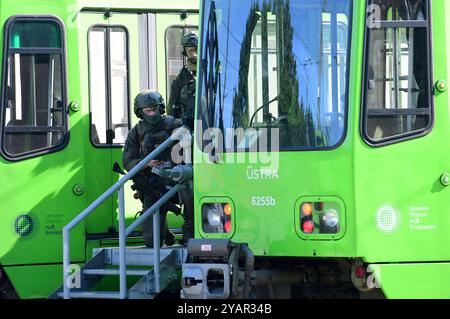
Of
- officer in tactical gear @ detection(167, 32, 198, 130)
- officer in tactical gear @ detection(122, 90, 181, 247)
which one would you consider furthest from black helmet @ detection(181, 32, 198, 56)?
officer in tactical gear @ detection(122, 90, 181, 247)

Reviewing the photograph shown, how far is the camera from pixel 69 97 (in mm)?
11602

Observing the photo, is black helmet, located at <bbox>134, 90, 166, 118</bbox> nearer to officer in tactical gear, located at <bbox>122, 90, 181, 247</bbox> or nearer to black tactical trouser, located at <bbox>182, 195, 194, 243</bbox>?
officer in tactical gear, located at <bbox>122, 90, 181, 247</bbox>

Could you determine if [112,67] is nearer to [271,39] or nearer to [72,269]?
[72,269]

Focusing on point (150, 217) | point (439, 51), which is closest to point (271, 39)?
point (439, 51)

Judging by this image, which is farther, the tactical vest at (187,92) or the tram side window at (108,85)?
the tram side window at (108,85)

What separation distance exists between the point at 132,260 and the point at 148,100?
155cm

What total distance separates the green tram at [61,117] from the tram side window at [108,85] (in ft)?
0.03

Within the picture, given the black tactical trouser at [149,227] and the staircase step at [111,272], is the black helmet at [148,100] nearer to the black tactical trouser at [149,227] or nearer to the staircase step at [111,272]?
the black tactical trouser at [149,227]

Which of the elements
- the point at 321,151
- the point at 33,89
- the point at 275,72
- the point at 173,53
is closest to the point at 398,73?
the point at 321,151

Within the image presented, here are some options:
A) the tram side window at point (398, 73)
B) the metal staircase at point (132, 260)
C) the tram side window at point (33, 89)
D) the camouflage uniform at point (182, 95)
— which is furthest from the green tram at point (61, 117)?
the tram side window at point (398, 73)

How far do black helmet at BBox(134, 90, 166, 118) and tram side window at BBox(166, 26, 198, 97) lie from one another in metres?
0.99

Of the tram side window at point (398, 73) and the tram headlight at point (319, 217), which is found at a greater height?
the tram side window at point (398, 73)

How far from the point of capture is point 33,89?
11.5m

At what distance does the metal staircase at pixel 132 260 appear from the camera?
1032cm
